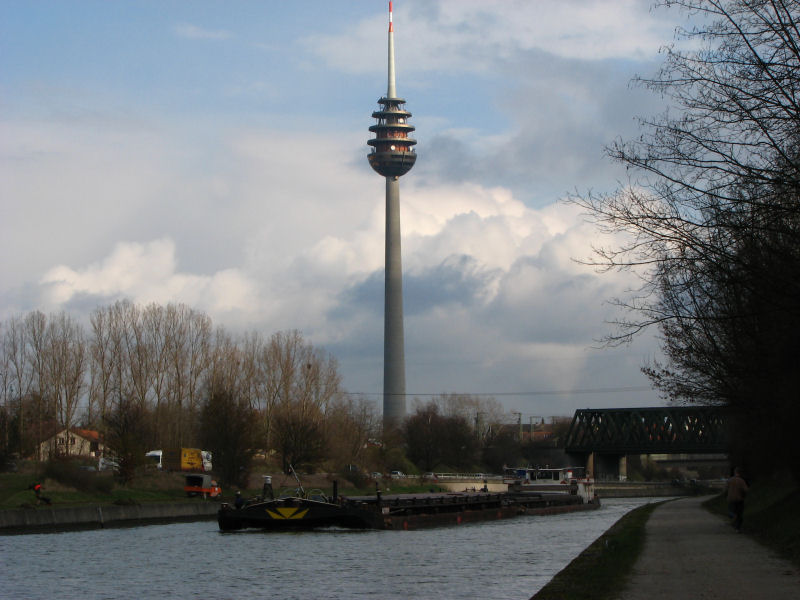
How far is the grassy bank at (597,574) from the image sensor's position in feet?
61.0

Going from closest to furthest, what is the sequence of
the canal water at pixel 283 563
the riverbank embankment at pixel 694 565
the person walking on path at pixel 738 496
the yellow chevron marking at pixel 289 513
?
the riverbank embankment at pixel 694 565
the canal water at pixel 283 563
the person walking on path at pixel 738 496
the yellow chevron marking at pixel 289 513

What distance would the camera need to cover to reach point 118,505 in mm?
55469

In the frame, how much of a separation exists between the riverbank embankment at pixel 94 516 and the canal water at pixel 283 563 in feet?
9.24

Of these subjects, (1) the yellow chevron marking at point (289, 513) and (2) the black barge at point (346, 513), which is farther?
(2) the black barge at point (346, 513)

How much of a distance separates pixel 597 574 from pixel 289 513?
26.1 metres

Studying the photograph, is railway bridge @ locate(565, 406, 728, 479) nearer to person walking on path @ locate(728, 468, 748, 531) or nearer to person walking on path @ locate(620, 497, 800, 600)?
person walking on path @ locate(728, 468, 748, 531)

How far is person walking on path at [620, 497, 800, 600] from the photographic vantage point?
17455 mm

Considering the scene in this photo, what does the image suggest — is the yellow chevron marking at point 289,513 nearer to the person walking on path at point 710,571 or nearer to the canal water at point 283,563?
the canal water at point 283,563

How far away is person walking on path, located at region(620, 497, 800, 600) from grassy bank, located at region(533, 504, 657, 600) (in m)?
A: 0.27

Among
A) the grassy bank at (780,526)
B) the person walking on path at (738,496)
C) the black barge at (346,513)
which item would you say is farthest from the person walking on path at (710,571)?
the black barge at (346,513)

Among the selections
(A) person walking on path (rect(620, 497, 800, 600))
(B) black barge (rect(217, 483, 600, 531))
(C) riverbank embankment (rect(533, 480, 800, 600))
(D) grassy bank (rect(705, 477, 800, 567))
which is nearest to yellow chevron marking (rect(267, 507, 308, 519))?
(B) black barge (rect(217, 483, 600, 531))

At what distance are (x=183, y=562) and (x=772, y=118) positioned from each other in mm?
24488

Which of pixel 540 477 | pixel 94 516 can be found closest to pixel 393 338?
pixel 540 477

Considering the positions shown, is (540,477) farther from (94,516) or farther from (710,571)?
(710,571)
